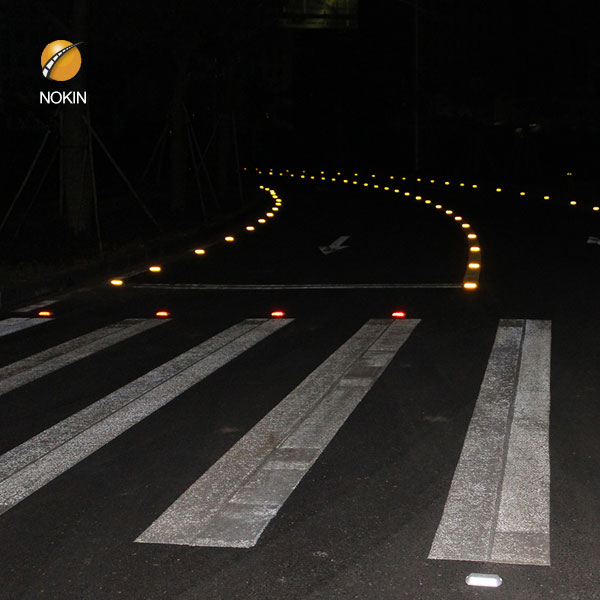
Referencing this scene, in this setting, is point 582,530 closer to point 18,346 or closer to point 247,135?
point 18,346

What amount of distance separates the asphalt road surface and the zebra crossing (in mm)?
21

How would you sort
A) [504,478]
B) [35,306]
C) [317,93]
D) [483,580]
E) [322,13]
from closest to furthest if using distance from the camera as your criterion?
[483,580] < [504,478] < [35,306] < [322,13] < [317,93]

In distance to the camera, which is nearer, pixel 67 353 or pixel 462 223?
pixel 67 353

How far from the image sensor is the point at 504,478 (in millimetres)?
5977

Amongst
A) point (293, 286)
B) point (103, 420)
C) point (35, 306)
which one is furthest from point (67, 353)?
point (293, 286)

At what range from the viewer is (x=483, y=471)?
20.1 feet

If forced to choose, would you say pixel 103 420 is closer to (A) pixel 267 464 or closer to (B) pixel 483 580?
(A) pixel 267 464

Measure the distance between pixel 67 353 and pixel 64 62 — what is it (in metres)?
10.2

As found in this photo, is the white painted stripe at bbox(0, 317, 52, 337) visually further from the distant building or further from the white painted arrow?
the distant building

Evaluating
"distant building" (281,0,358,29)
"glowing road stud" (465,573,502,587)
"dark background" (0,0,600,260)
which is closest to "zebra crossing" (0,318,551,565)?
"glowing road stud" (465,573,502,587)

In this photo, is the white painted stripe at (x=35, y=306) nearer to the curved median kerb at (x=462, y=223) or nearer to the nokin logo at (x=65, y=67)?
the curved median kerb at (x=462, y=223)

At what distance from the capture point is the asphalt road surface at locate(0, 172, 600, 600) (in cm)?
476

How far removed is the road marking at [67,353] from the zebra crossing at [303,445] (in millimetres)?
21

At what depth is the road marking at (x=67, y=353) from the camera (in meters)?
9.09
